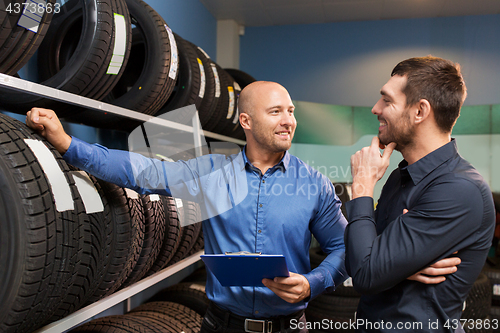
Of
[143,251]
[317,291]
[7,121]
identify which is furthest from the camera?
[143,251]

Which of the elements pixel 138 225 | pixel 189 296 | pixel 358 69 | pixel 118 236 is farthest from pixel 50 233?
pixel 358 69

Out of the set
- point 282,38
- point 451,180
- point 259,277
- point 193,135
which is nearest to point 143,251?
point 259,277

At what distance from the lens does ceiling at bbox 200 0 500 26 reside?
4.37 m

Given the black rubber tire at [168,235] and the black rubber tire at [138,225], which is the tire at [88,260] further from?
the black rubber tire at [168,235]

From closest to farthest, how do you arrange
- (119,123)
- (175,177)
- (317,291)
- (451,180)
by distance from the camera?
(451,180), (317,291), (175,177), (119,123)

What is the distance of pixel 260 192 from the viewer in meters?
1.63

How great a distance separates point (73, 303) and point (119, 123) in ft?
3.93

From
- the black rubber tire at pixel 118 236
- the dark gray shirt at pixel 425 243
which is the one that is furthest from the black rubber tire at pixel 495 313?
the black rubber tire at pixel 118 236

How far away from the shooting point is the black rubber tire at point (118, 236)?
1.52 m

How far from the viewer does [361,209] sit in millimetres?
1143

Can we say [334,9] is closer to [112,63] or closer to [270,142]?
[270,142]

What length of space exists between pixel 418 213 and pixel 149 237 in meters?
1.30

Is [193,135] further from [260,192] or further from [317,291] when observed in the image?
[317,291]

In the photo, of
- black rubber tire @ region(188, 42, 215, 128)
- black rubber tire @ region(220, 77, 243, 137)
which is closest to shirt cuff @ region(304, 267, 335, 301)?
black rubber tire @ region(188, 42, 215, 128)
